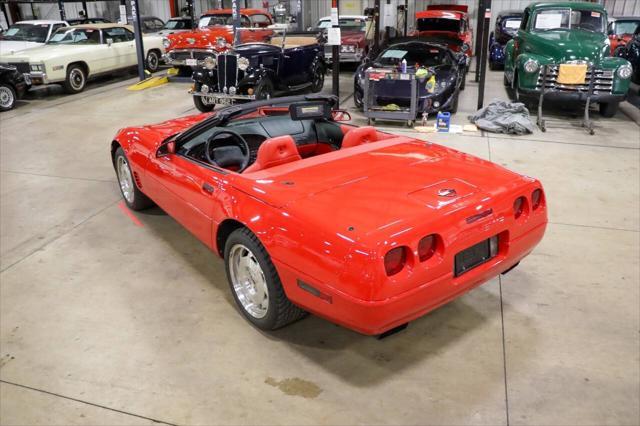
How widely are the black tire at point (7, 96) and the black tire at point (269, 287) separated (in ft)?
29.7

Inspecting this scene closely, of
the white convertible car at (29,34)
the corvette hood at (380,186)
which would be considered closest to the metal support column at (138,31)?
the white convertible car at (29,34)

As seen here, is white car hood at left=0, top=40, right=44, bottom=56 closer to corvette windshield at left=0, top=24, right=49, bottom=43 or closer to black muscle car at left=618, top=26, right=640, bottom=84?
corvette windshield at left=0, top=24, right=49, bottom=43

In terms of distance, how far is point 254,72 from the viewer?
8.97m

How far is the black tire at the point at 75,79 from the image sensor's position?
1126cm

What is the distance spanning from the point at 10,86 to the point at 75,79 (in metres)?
1.90

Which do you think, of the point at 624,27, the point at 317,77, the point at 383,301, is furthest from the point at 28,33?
the point at 624,27

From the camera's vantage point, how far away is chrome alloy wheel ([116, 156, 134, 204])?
180 inches

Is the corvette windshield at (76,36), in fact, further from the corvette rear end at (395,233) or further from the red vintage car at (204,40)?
the corvette rear end at (395,233)

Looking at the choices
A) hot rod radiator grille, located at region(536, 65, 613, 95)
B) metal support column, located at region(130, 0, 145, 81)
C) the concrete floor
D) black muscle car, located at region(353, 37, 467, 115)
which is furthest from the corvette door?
metal support column, located at region(130, 0, 145, 81)

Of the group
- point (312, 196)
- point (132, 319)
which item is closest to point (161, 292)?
point (132, 319)

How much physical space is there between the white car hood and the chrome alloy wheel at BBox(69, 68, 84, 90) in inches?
53.4

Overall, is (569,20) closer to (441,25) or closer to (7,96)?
(441,25)

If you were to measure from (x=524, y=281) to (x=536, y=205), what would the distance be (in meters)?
0.85

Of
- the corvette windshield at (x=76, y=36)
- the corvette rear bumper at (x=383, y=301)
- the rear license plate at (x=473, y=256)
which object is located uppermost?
the corvette windshield at (x=76, y=36)
